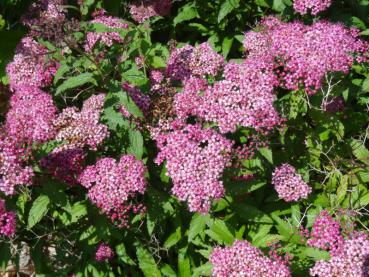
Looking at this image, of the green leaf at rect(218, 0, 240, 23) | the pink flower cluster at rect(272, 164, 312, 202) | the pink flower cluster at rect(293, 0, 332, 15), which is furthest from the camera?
the green leaf at rect(218, 0, 240, 23)

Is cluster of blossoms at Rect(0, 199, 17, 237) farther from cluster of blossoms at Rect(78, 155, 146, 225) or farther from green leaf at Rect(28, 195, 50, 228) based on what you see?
cluster of blossoms at Rect(78, 155, 146, 225)

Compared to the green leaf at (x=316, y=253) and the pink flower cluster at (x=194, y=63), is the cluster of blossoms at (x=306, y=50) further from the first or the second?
the green leaf at (x=316, y=253)

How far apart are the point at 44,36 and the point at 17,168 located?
3.39 feet

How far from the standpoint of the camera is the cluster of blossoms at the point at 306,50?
12.5 feet

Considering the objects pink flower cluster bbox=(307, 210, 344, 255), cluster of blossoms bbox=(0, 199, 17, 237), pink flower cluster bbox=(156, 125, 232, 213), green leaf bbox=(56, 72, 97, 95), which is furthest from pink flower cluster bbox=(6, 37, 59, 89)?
pink flower cluster bbox=(307, 210, 344, 255)

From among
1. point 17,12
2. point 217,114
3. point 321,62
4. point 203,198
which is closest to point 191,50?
point 217,114

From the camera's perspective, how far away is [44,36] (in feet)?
11.8

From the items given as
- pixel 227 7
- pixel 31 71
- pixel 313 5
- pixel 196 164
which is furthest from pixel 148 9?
pixel 196 164

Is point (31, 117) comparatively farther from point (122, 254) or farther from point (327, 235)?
point (327, 235)

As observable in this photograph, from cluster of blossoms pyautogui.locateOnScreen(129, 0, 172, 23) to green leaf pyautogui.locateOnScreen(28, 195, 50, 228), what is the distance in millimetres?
2012

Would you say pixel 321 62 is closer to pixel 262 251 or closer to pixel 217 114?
pixel 217 114

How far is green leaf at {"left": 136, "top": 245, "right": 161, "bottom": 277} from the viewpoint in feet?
13.8

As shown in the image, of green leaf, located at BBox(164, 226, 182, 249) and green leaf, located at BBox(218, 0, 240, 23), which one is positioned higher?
green leaf, located at BBox(218, 0, 240, 23)

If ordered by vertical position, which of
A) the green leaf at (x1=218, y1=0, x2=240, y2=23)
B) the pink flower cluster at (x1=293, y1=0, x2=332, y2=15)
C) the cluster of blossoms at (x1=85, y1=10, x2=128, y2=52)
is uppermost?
the pink flower cluster at (x1=293, y1=0, x2=332, y2=15)
